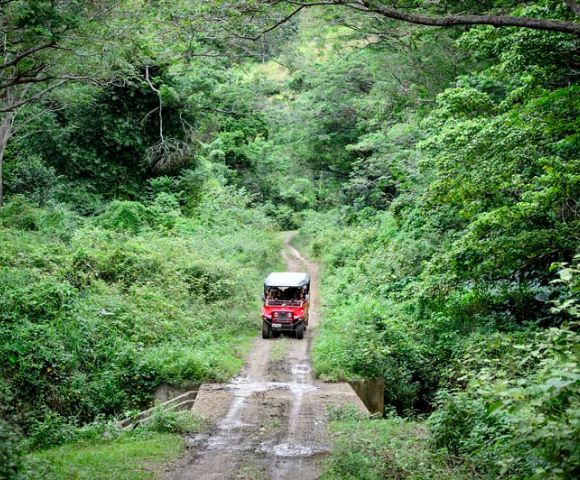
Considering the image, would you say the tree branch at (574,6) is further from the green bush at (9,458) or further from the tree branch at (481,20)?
the green bush at (9,458)

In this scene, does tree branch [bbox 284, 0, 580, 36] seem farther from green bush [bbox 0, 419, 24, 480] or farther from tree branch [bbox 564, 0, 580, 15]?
green bush [bbox 0, 419, 24, 480]

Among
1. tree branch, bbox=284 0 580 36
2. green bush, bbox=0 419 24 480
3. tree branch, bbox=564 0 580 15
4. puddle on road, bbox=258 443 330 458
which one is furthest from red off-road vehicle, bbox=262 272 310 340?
green bush, bbox=0 419 24 480

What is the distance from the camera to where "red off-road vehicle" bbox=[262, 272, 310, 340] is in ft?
66.6

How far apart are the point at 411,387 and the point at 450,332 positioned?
2337 mm

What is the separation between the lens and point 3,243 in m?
19.8

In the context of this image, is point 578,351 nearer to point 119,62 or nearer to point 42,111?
point 119,62

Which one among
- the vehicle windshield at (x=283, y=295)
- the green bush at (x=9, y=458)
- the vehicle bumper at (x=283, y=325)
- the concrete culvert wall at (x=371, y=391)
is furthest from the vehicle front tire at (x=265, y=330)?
the green bush at (x=9, y=458)

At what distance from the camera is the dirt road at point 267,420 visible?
9867mm

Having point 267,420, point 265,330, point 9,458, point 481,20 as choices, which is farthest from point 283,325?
point 9,458

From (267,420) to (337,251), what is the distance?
70.8 ft

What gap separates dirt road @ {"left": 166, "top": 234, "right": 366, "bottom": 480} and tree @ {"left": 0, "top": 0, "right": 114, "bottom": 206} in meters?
8.87

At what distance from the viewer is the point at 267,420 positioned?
12.6 m

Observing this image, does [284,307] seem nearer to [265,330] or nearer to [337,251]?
[265,330]

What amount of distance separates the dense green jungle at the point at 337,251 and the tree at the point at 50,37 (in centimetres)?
7
